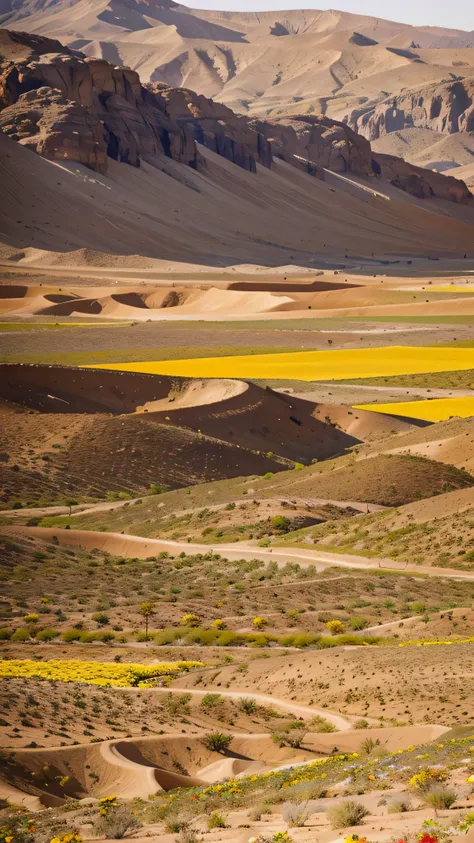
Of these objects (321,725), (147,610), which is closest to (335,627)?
(147,610)

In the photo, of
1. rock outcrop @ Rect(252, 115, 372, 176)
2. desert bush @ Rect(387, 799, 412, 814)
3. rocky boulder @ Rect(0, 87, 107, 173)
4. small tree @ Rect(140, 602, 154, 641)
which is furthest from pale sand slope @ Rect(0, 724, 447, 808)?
rock outcrop @ Rect(252, 115, 372, 176)

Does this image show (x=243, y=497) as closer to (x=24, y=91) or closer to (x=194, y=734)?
(x=194, y=734)

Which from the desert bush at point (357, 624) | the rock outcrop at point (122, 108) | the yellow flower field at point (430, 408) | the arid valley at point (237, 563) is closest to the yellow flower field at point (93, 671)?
the arid valley at point (237, 563)

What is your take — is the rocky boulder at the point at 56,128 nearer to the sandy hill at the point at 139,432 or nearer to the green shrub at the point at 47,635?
the sandy hill at the point at 139,432

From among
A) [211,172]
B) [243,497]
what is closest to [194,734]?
[243,497]

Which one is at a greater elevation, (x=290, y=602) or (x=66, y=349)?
(x=290, y=602)

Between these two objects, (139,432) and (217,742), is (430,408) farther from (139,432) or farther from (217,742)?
(217,742)

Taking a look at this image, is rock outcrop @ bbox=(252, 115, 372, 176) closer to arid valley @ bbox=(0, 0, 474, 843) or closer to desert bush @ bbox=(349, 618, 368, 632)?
arid valley @ bbox=(0, 0, 474, 843)
